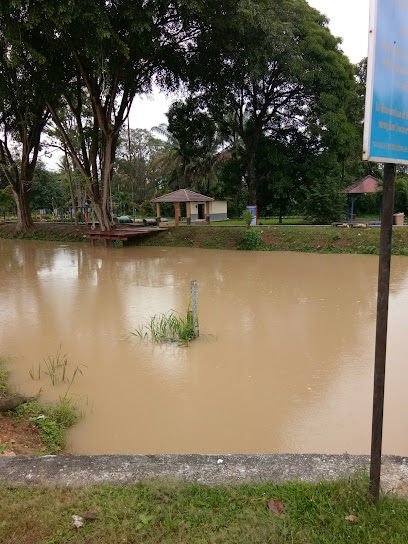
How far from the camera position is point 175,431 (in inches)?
156

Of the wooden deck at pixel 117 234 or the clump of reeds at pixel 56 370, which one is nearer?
the clump of reeds at pixel 56 370

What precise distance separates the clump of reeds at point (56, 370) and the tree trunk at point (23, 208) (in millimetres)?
20477

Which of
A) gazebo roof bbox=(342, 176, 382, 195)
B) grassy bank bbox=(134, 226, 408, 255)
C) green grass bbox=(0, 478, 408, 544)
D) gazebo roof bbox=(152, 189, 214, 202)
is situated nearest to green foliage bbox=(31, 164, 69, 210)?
gazebo roof bbox=(152, 189, 214, 202)

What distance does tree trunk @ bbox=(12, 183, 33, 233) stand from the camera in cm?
2389

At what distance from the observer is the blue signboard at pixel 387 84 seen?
1786mm

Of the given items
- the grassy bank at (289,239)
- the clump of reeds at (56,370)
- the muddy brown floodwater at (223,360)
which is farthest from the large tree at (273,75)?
the clump of reeds at (56,370)

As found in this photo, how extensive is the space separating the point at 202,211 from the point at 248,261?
13.3 m

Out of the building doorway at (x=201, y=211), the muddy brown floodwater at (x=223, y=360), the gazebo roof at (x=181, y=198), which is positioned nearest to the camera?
the muddy brown floodwater at (x=223, y=360)

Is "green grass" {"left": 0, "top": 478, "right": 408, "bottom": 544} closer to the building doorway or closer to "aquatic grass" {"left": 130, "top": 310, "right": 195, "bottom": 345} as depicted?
"aquatic grass" {"left": 130, "top": 310, "right": 195, "bottom": 345}

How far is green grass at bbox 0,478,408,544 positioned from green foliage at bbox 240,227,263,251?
14.9 m

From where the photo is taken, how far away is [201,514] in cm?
215

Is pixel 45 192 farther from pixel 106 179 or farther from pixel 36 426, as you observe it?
pixel 36 426

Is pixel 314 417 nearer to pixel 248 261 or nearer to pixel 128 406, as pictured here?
pixel 128 406

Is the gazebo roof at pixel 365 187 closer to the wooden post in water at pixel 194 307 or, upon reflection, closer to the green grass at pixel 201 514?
the wooden post in water at pixel 194 307
